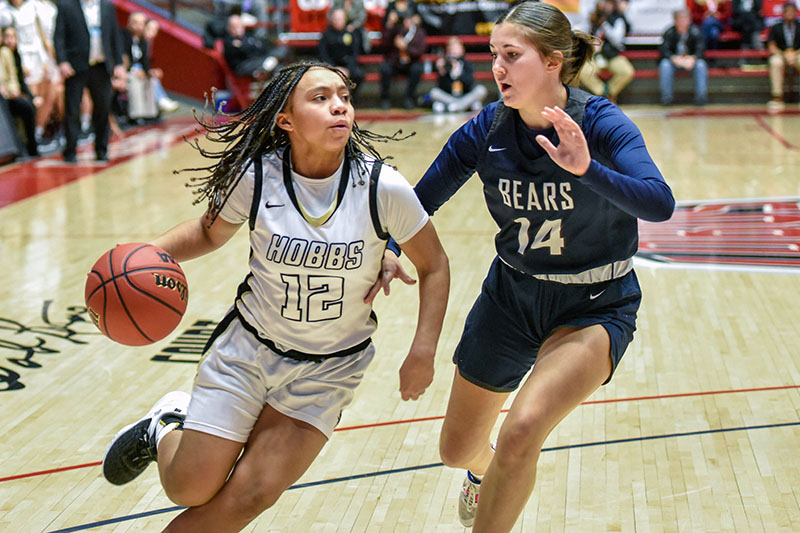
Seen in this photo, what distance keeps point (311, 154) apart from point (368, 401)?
1.80 metres

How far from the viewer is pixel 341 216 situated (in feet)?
9.86

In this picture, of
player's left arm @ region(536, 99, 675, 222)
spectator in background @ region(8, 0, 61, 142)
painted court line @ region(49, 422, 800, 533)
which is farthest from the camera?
spectator in background @ region(8, 0, 61, 142)

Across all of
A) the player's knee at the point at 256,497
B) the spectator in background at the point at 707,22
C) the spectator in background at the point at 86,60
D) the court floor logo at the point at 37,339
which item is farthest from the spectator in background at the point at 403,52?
the player's knee at the point at 256,497

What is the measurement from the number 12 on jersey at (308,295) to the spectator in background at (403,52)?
14957 mm

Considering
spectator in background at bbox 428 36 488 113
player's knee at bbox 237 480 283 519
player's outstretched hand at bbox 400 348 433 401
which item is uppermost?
player's outstretched hand at bbox 400 348 433 401

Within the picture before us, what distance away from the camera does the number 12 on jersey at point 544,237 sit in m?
3.03

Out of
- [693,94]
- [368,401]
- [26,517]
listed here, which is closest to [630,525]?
[368,401]

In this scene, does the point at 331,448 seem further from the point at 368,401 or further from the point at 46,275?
the point at 46,275

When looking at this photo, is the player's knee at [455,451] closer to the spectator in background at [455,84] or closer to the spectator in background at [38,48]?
the spectator in background at [38,48]

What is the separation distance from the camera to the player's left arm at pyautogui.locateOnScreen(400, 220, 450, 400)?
2975mm

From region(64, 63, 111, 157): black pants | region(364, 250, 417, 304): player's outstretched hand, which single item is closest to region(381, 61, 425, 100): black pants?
region(64, 63, 111, 157): black pants

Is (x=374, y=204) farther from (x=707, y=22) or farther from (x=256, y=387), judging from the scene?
(x=707, y=22)

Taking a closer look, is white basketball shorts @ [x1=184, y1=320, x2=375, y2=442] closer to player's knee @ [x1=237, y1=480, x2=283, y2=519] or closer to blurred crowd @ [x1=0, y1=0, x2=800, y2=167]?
player's knee @ [x1=237, y1=480, x2=283, y2=519]

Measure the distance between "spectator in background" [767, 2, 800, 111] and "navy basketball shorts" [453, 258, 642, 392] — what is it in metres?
14.9
